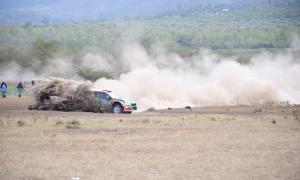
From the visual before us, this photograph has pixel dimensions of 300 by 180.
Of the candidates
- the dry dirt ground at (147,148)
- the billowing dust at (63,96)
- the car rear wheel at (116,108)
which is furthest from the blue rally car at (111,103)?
the dry dirt ground at (147,148)

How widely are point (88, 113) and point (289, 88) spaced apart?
2732cm

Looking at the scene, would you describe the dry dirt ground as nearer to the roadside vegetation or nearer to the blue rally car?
the blue rally car

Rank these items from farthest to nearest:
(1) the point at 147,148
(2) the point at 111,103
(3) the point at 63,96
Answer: (3) the point at 63,96 → (2) the point at 111,103 → (1) the point at 147,148

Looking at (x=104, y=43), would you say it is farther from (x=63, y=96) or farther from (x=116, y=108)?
(x=116, y=108)

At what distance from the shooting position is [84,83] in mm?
41781

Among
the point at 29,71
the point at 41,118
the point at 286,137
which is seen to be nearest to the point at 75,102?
the point at 41,118

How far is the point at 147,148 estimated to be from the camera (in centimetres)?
2336

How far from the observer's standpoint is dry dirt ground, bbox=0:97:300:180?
1884 centimetres

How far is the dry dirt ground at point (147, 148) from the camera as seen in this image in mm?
18844

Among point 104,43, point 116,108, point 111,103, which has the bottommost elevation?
point 116,108

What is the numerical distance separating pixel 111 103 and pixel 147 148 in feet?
58.1

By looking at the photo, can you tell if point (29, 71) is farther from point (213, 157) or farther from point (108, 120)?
point (213, 157)

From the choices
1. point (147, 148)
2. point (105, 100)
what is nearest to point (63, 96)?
point (105, 100)

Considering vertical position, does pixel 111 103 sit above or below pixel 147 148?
above
